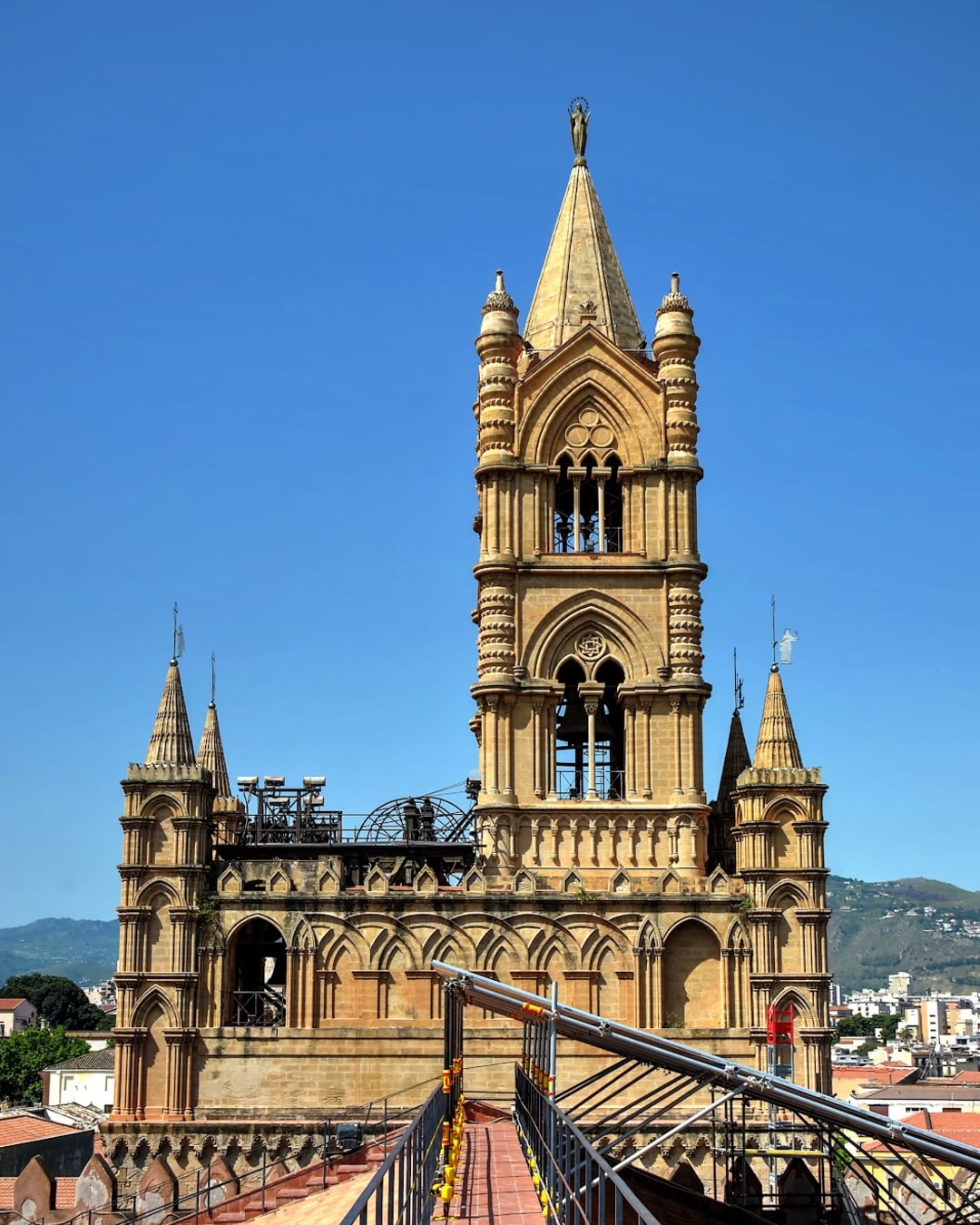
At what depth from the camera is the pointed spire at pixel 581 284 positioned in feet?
223

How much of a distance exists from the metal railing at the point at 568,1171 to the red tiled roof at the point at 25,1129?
4892cm

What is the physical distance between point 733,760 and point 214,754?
22.8m

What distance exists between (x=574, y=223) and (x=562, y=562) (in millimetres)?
14505

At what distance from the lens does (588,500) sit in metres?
68.4

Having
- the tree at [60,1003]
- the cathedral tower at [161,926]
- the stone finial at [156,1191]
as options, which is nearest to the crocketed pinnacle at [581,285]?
the cathedral tower at [161,926]

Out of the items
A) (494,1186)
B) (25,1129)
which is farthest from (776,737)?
(25,1129)

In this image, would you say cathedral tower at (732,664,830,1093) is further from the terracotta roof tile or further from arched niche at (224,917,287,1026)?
the terracotta roof tile

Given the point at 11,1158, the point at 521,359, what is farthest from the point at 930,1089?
the point at 521,359

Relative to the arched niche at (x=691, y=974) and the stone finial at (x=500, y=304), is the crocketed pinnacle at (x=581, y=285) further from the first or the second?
the arched niche at (x=691, y=974)

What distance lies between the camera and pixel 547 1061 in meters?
37.4

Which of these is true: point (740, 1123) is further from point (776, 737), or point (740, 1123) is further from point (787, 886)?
point (776, 737)

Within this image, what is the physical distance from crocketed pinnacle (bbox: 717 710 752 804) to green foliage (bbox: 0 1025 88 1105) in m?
78.5

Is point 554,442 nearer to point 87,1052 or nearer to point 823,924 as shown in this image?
point 823,924

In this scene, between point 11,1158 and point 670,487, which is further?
point 11,1158
